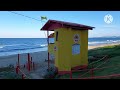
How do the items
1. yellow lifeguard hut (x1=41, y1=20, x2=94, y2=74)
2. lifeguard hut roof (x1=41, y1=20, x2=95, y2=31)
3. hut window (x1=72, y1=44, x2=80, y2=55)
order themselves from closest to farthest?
lifeguard hut roof (x1=41, y1=20, x2=95, y2=31), yellow lifeguard hut (x1=41, y1=20, x2=94, y2=74), hut window (x1=72, y1=44, x2=80, y2=55)

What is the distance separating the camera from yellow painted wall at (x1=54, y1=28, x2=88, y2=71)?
470 centimetres

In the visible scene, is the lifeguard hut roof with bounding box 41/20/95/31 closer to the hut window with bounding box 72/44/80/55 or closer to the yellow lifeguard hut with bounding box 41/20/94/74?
the yellow lifeguard hut with bounding box 41/20/94/74

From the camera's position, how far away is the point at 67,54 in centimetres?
486

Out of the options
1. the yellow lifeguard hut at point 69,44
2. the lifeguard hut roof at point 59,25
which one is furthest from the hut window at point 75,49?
the lifeguard hut roof at point 59,25

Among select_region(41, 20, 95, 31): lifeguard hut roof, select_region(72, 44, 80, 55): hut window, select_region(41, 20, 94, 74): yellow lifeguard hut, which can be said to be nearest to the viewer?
select_region(41, 20, 95, 31): lifeguard hut roof

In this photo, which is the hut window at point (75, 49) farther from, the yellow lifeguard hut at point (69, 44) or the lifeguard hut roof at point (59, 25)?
the lifeguard hut roof at point (59, 25)

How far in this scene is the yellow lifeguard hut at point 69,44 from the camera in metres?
4.67

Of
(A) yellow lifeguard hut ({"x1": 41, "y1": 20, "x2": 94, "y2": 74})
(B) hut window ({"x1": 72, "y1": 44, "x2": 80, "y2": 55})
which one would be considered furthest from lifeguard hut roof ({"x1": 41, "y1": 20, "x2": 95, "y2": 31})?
(B) hut window ({"x1": 72, "y1": 44, "x2": 80, "y2": 55})

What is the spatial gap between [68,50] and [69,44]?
0.14 m

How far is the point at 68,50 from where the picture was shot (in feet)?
15.8

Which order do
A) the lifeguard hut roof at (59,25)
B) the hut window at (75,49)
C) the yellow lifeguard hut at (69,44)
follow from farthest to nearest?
the hut window at (75,49) < the yellow lifeguard hut at (69,44) < the lifeguard hut roof at (59,25)
